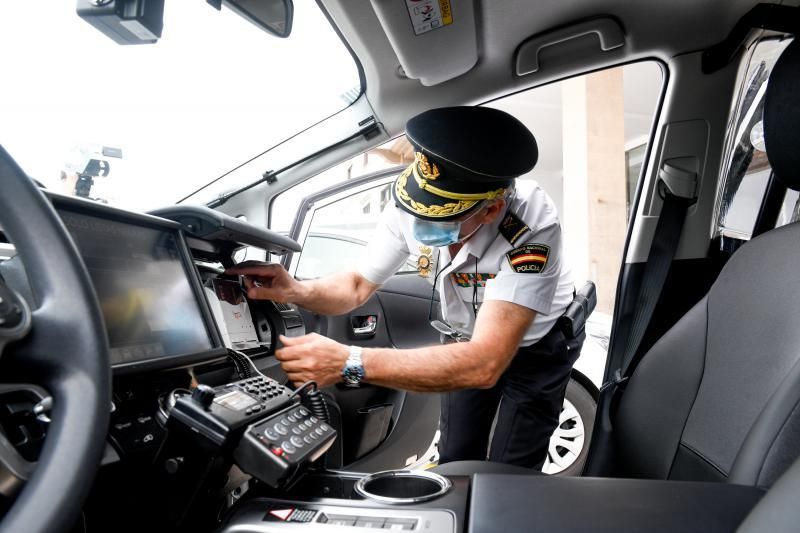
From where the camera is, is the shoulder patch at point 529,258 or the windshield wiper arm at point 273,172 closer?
the shoulder patch at point 529,258

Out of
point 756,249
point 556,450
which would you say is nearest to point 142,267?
point 756,249

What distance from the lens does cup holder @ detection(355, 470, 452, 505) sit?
79cm

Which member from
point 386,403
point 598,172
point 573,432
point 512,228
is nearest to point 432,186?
point 512,228

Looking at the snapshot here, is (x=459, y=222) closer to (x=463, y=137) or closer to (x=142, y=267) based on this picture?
(x=463, y=137)

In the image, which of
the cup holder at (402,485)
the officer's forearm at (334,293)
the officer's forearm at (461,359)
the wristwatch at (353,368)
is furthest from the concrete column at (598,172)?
the cup holder at (402,485)

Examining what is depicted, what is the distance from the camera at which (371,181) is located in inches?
92.0

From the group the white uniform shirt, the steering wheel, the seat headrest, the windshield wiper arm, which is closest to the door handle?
the white uniform shirt

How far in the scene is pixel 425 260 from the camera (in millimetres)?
1826

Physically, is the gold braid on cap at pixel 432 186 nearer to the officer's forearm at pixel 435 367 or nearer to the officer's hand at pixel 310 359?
the officer's forearm at pixel 435 367

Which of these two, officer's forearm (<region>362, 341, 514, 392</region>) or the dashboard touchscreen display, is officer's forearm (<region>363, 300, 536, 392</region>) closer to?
officer's forearm (<region>362, 341, 514, 392</region>)

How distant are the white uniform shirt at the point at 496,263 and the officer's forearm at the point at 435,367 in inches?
6.6

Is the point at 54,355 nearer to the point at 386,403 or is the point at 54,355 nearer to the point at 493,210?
the point at 493,210

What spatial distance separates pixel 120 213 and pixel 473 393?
49.9 inches

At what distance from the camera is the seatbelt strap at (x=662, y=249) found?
5.50 ft
